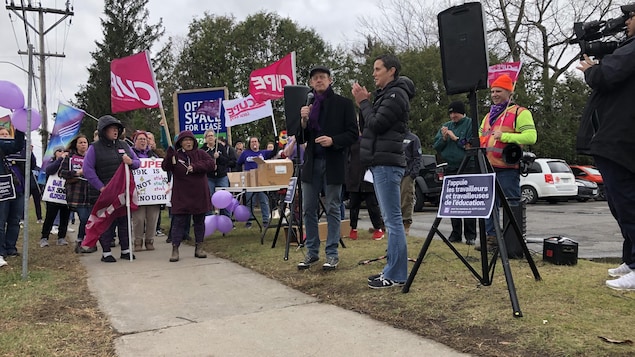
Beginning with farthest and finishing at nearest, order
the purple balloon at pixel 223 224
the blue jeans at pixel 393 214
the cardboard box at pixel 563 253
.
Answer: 1. the purple balloon at pixel 223 224
2. the cardboard box at pixel 563 253
3. the blue jeans at pixel 393 214

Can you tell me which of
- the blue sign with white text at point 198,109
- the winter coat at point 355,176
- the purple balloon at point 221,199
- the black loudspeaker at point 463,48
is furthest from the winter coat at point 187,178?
the blue sign with white text at point 198,109

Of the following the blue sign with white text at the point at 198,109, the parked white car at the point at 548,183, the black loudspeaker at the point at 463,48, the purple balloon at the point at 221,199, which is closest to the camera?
the black loudspeaker at the point at 463,48

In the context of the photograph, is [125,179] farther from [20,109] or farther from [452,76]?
[452,76]

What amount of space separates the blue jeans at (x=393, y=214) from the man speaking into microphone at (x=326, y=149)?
911 mm

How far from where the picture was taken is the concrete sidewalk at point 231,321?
10.3ft

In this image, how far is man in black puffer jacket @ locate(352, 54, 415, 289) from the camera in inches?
172

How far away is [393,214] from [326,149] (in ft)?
4.01

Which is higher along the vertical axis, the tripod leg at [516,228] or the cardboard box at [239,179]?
the cardboard box at [239,179]

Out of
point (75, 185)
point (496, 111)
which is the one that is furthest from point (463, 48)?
point (75, 185)

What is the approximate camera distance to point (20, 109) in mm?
5895

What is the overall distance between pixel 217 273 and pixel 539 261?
351 cm

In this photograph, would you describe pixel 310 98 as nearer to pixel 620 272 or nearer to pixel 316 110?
pixel 316 110

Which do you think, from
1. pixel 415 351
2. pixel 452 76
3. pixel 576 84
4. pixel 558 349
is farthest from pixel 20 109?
pixel 576 84

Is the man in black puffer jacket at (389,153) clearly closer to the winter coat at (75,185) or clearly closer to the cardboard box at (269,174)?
the cardboard box at (269,174)
